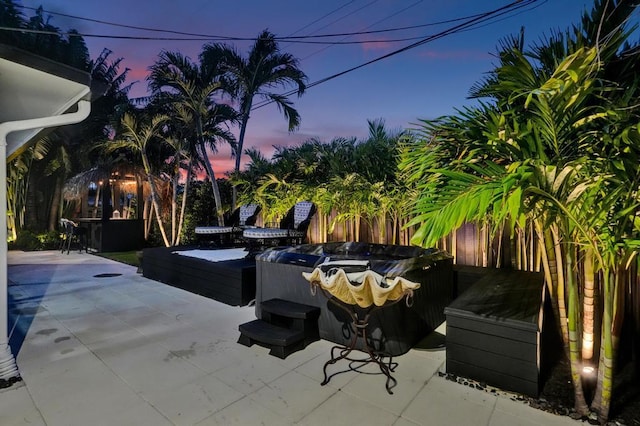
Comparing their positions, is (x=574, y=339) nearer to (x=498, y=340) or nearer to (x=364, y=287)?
(x=498, y=340)

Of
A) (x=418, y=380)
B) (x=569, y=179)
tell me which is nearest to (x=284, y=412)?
(x=418, y=380)

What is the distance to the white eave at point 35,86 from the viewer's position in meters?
2.37

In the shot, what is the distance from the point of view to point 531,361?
7.07 ft

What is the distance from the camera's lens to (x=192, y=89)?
25.6ft

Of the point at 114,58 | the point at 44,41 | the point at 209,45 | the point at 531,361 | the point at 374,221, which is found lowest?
the point at 531,361

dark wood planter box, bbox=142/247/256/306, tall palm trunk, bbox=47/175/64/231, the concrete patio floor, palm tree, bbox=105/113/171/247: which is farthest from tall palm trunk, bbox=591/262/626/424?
tall palm trunk, bbox=47/175/64/231

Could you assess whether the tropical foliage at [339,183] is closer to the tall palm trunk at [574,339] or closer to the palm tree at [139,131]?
the palm tree at [139,131]

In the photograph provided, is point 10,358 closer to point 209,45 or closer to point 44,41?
point 209,45

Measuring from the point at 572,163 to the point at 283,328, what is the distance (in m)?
2.55

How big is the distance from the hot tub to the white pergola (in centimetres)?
218

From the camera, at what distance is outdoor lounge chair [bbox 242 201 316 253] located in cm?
521

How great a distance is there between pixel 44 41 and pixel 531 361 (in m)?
13.8

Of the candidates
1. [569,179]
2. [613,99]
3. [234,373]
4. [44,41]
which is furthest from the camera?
[44,41]

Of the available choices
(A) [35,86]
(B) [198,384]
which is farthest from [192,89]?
(B) [198,384]
